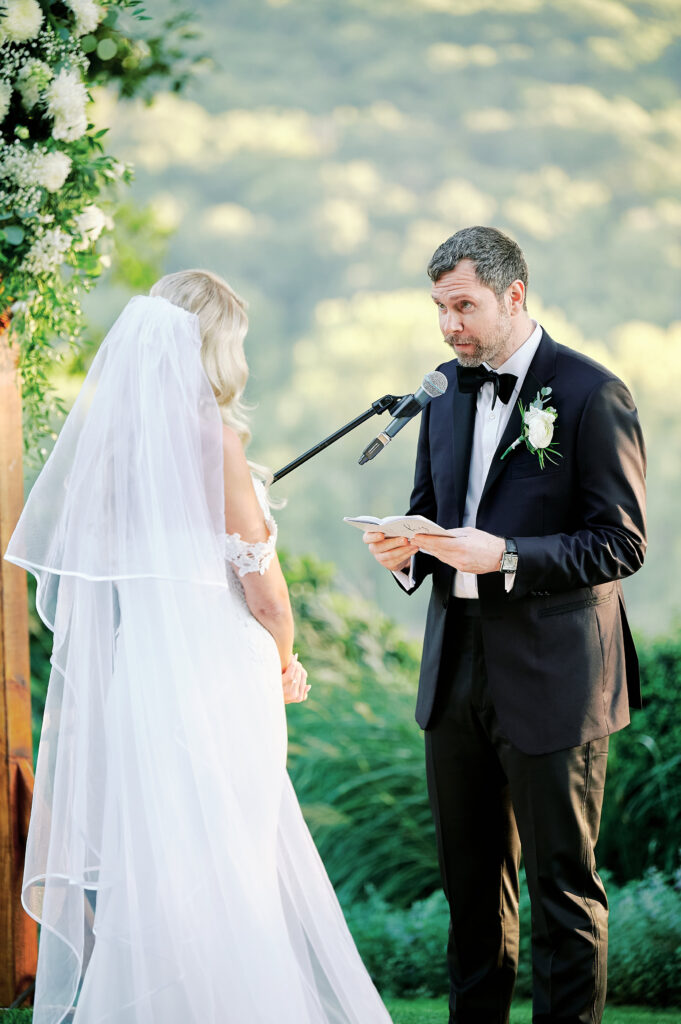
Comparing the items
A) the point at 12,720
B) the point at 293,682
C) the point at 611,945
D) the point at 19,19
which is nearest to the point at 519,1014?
the point at 611,945

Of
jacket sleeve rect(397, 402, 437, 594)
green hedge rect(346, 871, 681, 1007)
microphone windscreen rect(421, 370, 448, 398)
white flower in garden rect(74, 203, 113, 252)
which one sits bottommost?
green hedge rect(346, 871, 681, 1007)

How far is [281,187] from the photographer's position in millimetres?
4551

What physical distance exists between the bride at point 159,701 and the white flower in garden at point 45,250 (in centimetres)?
83

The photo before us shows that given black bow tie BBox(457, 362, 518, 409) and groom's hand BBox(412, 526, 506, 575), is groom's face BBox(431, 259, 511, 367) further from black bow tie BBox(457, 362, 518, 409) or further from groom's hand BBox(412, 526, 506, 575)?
groom's hand BBox(412, 526, 506, 575)

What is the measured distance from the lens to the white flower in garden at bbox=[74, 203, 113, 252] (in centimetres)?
317

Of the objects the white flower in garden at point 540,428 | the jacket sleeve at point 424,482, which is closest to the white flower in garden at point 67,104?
the jacket sleeve at point 424,482

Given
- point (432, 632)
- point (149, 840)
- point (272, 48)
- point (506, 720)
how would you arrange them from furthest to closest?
point (272, 48) < point (432, 632) < point (506, 720) < point (149, 840)

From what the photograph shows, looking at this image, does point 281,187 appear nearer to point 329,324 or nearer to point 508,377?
point 329,324

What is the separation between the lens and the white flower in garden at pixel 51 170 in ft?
9.74

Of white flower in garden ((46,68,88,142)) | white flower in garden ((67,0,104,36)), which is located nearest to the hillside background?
white flower in garden ((67,0,104,36))

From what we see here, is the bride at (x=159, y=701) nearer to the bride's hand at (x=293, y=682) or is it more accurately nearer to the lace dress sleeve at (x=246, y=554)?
the lace dress sleeve at (x=246, y=554)

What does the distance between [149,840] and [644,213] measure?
3.52 meters

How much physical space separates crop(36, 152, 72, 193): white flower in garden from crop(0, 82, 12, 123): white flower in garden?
16cm

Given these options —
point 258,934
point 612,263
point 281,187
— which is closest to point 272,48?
point 281,187
